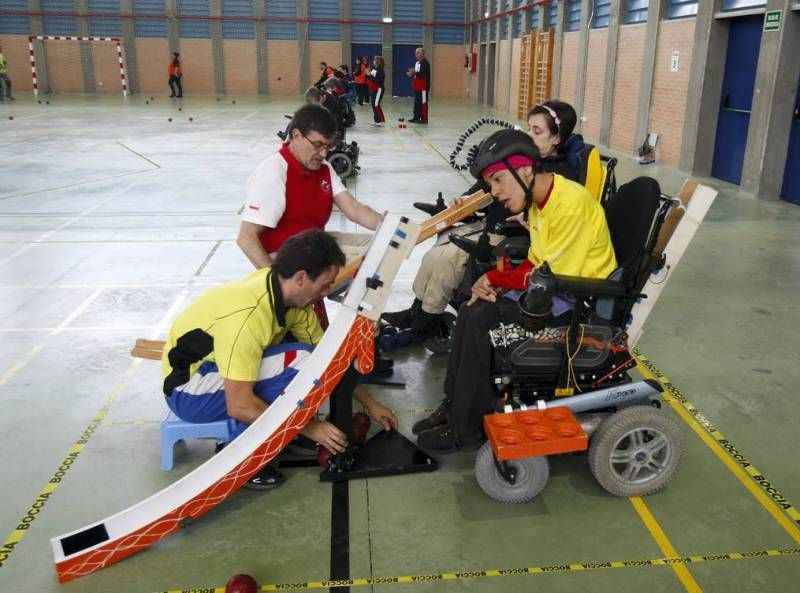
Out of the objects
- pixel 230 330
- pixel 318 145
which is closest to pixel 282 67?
pixel 318 145

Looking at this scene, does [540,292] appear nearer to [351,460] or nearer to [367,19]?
[351,460]

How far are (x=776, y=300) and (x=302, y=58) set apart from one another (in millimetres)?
26390

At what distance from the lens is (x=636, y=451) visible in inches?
107

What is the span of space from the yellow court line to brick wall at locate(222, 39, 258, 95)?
28523mm

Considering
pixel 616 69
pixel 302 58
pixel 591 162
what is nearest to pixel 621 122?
pixel 616 69

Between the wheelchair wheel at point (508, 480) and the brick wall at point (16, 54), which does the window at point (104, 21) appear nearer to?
the brick wall at point (16, 54)

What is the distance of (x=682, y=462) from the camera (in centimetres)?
302

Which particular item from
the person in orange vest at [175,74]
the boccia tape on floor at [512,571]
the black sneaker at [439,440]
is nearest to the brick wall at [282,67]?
the person in orange vest at [175,74]

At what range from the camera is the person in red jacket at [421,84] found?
672 inches

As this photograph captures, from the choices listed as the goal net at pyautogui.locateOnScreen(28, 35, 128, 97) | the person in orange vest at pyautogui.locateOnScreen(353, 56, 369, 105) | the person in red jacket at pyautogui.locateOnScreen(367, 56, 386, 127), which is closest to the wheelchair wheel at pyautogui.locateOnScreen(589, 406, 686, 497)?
the person in red jacket at pyautogui.locateOnScreen(367, 56, 386, 127)

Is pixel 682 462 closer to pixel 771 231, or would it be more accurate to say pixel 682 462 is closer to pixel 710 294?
pixel 710 294

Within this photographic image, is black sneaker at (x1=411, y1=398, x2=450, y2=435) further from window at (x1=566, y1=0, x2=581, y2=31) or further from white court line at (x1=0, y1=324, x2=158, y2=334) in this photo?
window at (x1=566, y1=0, x2=581, y2=31)

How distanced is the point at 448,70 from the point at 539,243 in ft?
93.3

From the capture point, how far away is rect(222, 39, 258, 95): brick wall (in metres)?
28.0
